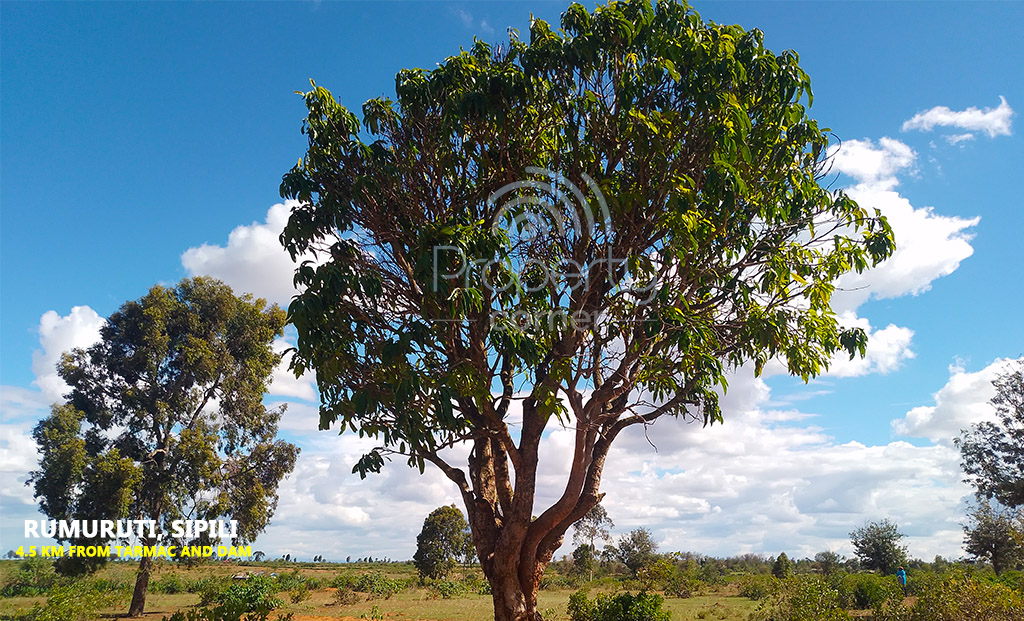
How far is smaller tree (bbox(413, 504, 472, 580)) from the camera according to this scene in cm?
4262

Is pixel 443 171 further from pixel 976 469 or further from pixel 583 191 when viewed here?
pixel 976 469

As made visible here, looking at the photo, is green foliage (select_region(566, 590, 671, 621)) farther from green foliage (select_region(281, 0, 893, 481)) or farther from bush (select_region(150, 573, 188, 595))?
bush (select_region(150, 573, 188, 595))

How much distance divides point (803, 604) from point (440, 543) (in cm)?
3087

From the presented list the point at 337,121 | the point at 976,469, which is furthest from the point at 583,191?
the point at 976,469

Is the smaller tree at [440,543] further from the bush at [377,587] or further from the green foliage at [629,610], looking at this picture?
the green foliage at [629,610]

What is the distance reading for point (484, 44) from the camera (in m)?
10.6

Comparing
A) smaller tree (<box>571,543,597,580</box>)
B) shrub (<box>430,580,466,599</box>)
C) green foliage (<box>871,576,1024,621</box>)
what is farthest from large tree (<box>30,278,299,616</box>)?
smaller tree (<box>571,543,597,580</box>)

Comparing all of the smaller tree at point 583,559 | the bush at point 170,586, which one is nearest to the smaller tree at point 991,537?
the smaller tree at point 583,559

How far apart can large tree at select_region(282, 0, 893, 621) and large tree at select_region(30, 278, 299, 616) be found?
16.3 metres

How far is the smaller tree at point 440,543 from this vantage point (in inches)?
1678

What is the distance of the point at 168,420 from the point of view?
80.6ft

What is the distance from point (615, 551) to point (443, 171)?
4585 centimetres

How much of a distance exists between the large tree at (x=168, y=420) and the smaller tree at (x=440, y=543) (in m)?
18.6

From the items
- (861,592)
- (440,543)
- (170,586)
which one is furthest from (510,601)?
(170,586)
